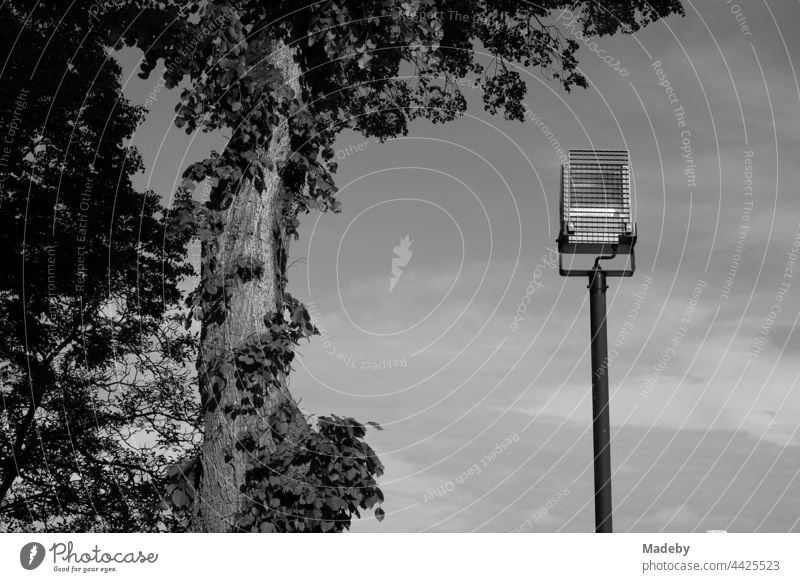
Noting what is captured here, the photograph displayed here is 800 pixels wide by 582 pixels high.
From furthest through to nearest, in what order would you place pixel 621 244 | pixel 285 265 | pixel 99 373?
pixel 99 373 < pixel 621 244 < pixel 285 265

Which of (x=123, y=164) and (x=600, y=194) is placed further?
(x=123, y=164)

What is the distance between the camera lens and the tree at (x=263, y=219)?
383 inches

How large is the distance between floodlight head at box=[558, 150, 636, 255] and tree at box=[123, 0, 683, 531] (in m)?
2.48

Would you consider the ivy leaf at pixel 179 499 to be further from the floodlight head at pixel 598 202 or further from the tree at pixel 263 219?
the floodlight head at pixel 598 202

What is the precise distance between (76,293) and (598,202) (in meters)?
11.0

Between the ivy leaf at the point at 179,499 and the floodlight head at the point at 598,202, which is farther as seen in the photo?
the floodlight head at the point at 598,202

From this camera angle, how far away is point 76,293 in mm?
18156

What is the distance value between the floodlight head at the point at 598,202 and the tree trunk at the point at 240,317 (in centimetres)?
359
